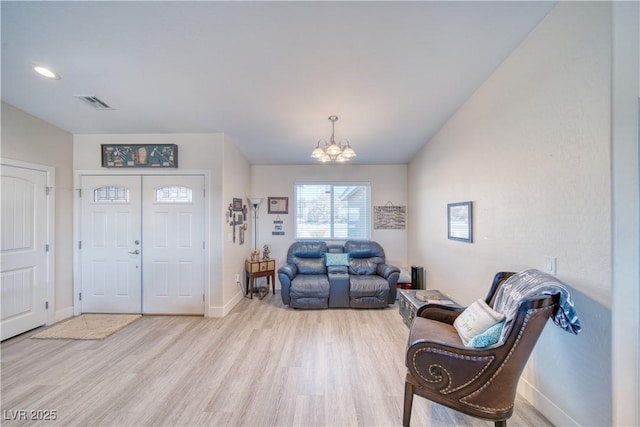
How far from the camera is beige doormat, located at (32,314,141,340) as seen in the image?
2824 mm

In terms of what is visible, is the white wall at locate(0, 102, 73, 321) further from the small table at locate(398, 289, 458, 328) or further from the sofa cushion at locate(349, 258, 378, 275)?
the small table at locate(398, 289, 458, 328)

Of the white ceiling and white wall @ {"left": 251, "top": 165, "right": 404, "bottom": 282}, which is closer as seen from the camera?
the white ceiling

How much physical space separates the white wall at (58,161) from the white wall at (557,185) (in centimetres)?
535

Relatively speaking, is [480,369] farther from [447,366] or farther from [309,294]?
[309,294]

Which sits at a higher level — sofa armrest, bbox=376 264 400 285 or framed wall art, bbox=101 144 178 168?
framed wall art, bbox=101 144 178 168

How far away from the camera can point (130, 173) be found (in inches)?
136

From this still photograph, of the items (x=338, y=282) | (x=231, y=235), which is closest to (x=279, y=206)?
(x=231, y=235)

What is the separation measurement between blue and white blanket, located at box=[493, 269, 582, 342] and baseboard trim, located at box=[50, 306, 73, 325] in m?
5.12

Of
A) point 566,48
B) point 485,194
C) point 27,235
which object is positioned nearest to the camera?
point 566,48

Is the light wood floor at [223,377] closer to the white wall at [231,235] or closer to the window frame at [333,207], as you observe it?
the white wall at [231,235]

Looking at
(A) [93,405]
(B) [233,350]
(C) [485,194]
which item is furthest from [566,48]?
(A) [93,405]

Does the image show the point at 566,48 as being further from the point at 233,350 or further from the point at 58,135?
the point at 58,135

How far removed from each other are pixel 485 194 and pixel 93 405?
12.8ft

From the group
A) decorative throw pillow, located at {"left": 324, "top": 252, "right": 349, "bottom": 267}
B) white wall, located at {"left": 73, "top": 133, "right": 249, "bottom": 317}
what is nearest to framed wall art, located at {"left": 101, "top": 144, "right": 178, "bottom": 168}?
white wall, located at {"left": 73, "top": 133, "right": 249, "bottom": 317}
